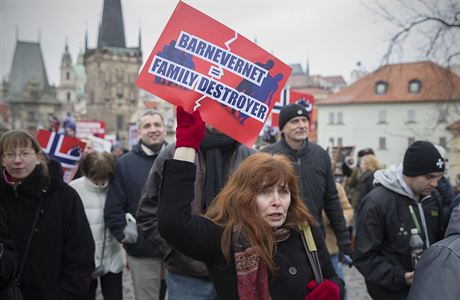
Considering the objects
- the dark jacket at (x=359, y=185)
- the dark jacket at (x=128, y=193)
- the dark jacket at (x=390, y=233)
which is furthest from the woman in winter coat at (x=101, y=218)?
the dark jacket at (x=359, y=185)

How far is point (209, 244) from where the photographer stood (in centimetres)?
217

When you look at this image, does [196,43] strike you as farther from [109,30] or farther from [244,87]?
[109,30]

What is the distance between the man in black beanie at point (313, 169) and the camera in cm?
448

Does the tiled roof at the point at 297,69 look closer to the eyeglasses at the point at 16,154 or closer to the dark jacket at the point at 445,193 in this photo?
the dark jacket at the point at 445,193

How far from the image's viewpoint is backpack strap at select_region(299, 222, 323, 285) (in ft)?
7.41

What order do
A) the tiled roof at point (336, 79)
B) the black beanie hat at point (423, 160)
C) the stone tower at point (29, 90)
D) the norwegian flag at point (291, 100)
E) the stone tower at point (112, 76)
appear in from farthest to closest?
1. the tiled roof at point (336, 79)
2. the stone tower at point (112, 76)
3. the stone tower at point (29, 90)
4. the norwegian flag at point (291, 100)
5. the black beanie hat at point (423, 160)

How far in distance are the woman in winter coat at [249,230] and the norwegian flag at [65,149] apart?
4399 millimetres

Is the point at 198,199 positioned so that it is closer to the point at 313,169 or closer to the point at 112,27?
the point at 313,169

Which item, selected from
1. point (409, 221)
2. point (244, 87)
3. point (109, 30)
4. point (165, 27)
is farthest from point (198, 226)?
point (109, 30)

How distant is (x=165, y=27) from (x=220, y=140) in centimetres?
99

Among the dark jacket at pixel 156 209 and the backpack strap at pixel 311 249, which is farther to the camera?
the dark jacket at pixel 156 209

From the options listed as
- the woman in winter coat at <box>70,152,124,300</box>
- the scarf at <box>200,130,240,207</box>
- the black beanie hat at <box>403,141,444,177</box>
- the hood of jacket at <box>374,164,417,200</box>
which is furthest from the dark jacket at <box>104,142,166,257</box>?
the black beanie hat at <box>403,141,444,177</box>

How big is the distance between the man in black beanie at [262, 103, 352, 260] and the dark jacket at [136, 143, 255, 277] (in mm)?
1186

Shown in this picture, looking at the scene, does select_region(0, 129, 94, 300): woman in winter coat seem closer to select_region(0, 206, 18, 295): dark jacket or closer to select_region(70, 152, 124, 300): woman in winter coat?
select_region(0, 206, 18, 295): dark jacket
